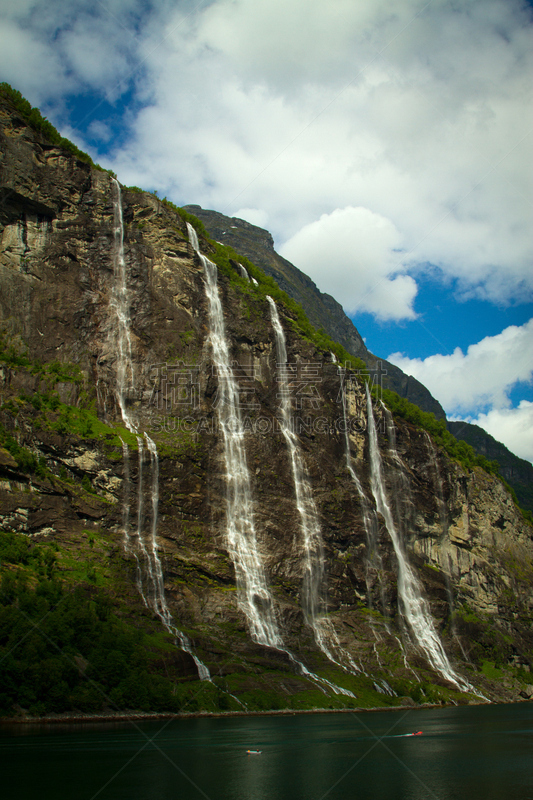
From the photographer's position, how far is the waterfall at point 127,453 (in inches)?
2183

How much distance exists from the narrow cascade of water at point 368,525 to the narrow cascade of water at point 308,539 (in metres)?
7.87

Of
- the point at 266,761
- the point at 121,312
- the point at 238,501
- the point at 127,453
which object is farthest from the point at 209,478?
the point at 266,761

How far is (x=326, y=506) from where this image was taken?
76.5 meters

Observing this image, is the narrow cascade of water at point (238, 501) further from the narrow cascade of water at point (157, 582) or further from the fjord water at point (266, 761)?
the fjord water at point (266, 761)

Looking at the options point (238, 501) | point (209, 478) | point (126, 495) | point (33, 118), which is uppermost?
point (33, 118)

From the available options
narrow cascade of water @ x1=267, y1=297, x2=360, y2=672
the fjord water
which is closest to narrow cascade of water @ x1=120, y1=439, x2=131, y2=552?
the fjord water

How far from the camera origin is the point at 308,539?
234 feet

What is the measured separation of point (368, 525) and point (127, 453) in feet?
111

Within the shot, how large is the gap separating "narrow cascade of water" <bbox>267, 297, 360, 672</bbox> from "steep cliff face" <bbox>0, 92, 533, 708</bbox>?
0.85 feet

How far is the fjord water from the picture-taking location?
22.1 m

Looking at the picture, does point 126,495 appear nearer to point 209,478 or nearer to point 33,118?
point 209,478

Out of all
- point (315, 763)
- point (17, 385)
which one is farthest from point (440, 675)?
point (17, 385)
